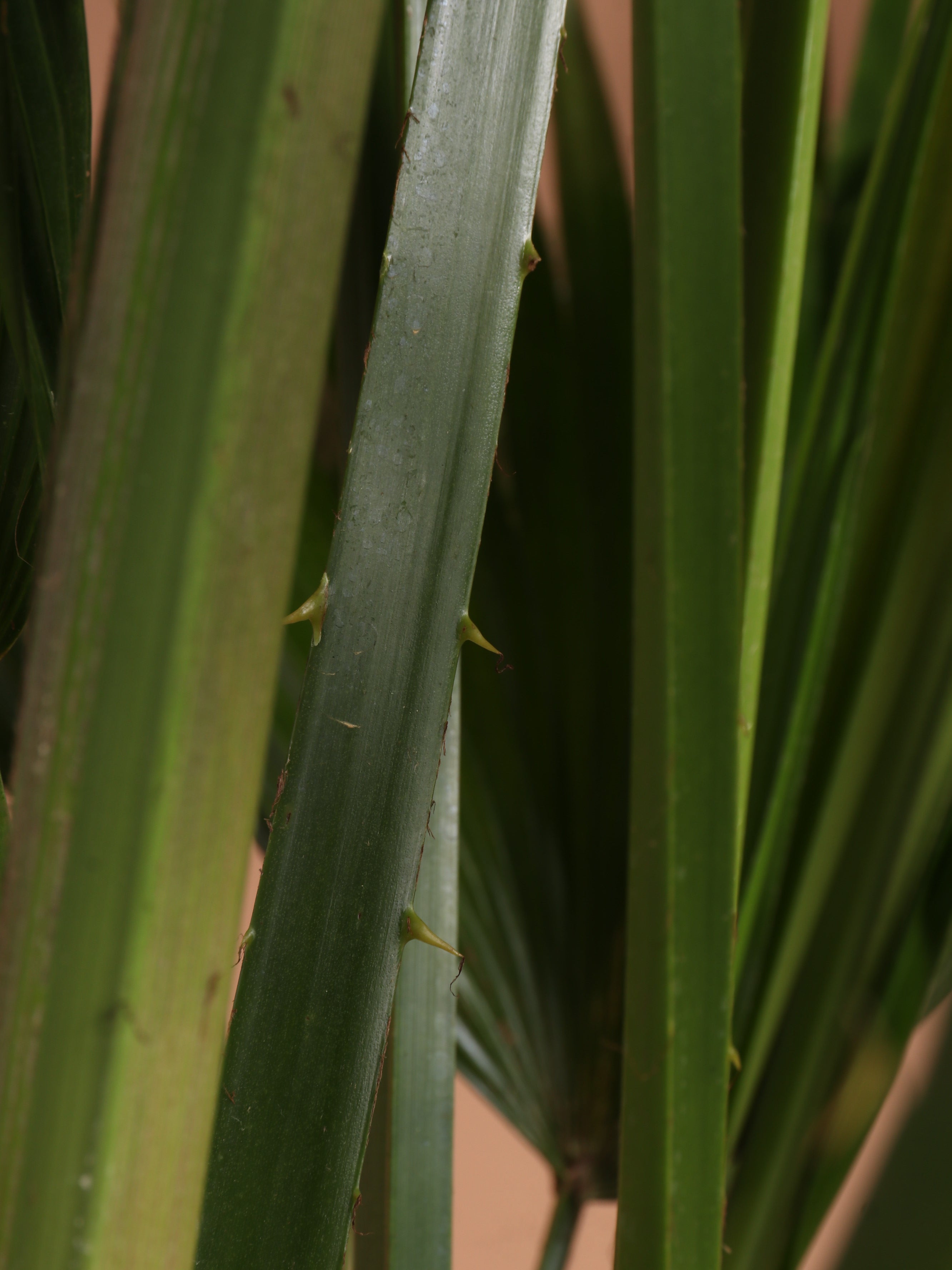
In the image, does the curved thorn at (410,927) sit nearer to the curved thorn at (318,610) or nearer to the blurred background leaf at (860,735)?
the curved thorn at (318,610)

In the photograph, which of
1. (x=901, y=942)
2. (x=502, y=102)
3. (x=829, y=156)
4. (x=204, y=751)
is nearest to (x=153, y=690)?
(x=204, y=751)

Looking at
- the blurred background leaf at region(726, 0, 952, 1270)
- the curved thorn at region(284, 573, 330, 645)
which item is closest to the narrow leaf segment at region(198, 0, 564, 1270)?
the curved thorn at region(284, 573, 330, 645)

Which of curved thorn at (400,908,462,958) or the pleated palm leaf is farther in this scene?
the pleated palm leaf

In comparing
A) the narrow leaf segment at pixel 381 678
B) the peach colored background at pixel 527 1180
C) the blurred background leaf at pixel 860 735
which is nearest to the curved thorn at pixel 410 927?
the narrow leaf segment at pixel 381 678

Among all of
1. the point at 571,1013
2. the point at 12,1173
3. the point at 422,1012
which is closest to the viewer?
the point at 12,1173

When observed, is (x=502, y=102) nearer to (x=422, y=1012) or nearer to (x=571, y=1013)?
(x=422, y=1012)

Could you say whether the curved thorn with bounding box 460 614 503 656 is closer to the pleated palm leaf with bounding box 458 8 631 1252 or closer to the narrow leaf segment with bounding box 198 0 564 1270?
the narrow leaf segment with bounding box 198 0 564 1270
